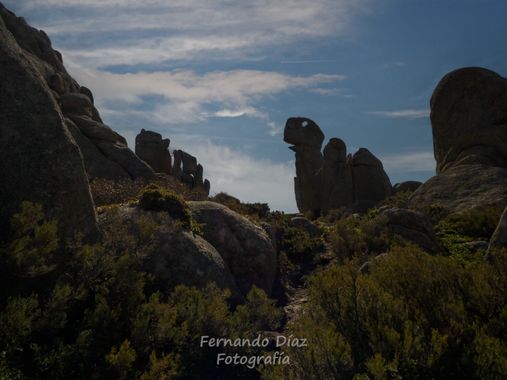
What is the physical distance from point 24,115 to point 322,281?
6.86 m

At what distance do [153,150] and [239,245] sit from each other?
39.4 meters

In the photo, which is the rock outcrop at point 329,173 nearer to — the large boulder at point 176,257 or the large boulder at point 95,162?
the large boulder at point 95,162

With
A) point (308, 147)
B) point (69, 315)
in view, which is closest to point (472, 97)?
point (308, 147)

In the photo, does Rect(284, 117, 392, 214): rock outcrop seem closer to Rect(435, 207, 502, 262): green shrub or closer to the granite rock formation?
Rect(435, 207, 502, 262): green shrub

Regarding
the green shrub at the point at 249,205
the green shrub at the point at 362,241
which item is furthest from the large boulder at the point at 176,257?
the green shrub at the point at 249,205

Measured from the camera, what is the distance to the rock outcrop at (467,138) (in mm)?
24875

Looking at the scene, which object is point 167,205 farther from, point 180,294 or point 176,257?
point 180,294

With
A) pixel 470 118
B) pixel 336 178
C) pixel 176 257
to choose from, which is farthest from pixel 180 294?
pixel 336 178

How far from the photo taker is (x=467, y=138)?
30406 mm

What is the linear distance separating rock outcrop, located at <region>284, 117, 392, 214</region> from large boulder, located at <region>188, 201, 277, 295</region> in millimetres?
28479

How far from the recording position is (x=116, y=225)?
9.95 metres

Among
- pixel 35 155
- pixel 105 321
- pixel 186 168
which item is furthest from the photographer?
pixel 186 168

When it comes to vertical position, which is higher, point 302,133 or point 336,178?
point 302,133

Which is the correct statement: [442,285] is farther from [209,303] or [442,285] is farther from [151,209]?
[151,209]
